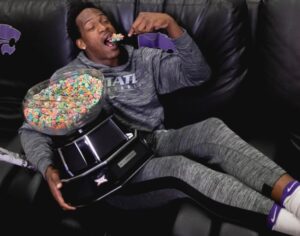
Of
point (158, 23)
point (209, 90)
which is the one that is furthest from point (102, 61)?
point (209, 90)

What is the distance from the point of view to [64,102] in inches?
49.3

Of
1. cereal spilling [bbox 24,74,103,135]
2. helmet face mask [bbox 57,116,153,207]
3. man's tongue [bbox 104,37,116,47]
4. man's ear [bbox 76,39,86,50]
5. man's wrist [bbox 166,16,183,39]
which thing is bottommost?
helmet face mask [bbox 57,116,153,207]

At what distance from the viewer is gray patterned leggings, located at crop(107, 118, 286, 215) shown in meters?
1.09

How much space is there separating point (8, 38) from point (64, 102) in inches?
24.9

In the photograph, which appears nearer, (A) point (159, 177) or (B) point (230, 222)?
(B) point (230, 222)

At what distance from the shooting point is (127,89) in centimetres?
148

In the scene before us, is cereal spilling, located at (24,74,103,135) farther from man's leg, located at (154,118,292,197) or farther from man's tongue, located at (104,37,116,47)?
man's leg, located at (154,118,292,197)

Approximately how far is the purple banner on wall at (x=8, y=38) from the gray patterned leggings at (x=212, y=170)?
2.72ft

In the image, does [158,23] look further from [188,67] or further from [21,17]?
[21,17]

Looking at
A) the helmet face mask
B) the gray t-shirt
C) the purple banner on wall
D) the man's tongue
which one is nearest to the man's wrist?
the gray t-shirt

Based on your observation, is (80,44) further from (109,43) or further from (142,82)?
→ (142,82)

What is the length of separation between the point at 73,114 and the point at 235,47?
25.8 inches

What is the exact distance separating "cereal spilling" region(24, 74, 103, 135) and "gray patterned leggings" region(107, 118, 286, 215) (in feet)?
0.98

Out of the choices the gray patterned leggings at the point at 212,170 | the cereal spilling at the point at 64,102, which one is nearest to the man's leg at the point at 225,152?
the gray patterned leggings at the point at 212,170
